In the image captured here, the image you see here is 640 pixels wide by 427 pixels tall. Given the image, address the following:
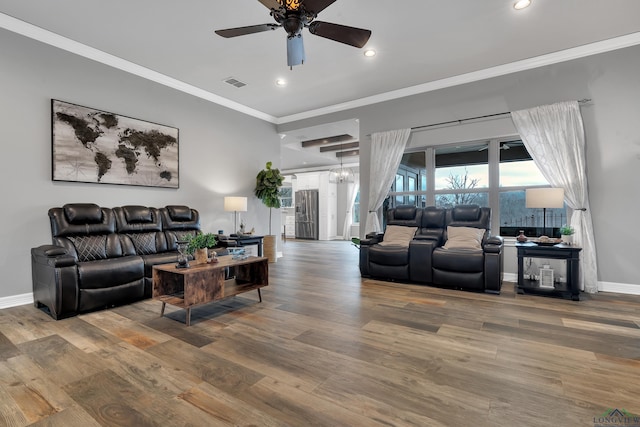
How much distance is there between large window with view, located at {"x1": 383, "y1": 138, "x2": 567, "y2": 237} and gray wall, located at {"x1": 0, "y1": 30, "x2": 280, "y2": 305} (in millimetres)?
3465

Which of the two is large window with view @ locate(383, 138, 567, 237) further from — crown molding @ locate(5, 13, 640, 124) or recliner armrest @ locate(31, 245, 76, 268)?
recliner armrest @ locate(31, 245, 76, 268)

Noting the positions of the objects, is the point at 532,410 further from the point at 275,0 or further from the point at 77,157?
the point at 77,157

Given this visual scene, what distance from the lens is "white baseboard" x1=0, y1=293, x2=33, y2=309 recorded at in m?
3.37

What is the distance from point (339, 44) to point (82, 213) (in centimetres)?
375

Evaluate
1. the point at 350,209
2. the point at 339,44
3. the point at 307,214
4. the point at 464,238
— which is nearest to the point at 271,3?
the point at 339,44

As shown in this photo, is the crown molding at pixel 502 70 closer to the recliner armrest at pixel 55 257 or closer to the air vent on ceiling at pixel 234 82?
the air vent on ceiling at pixel 234 82

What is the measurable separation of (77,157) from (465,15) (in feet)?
16.1

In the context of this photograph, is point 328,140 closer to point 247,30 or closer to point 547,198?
point 547,198

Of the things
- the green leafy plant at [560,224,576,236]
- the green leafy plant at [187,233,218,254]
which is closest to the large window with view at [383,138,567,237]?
the green leafy plant at [560,224,576,236]

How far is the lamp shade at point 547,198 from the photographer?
3850mm

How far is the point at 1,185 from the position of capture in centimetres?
338

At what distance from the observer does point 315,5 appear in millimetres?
2420

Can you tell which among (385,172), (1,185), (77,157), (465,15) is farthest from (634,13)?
(1,185)

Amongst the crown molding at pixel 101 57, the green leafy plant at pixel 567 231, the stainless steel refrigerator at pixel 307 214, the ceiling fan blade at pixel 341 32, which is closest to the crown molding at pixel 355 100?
the crown molding at pixel 101 57
